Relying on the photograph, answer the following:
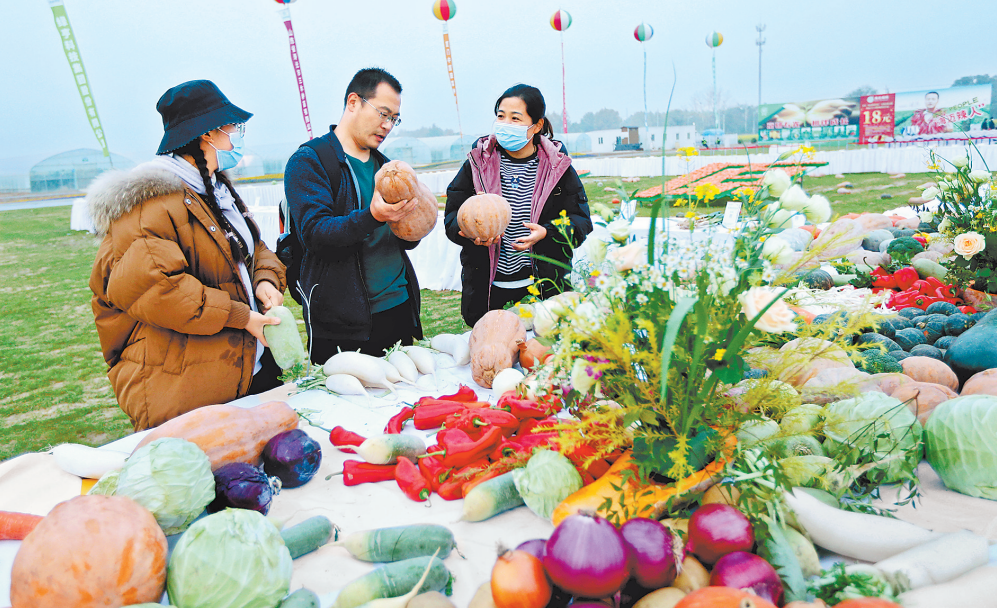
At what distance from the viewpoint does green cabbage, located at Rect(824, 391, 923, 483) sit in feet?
4.93

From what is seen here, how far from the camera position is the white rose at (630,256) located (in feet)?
4.32

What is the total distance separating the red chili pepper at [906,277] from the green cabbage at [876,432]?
2.64 metres

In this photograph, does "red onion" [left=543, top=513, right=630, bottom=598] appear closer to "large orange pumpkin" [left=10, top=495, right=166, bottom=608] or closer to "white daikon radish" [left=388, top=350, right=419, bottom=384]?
"large orange pumpkin" [left=10, top=495, right=166, bottom=608]

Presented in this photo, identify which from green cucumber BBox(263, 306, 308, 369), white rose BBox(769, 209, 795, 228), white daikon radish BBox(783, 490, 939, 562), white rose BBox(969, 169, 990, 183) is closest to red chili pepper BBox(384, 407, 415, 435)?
green cucumber BBox(263, 306, 308, 369)

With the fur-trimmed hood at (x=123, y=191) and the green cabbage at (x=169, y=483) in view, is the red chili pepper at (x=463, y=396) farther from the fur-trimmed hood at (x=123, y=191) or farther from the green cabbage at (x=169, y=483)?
the fur-trimmed hood at (x=123, y=191)

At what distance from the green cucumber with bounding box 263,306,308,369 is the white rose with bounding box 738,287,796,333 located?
177 cm

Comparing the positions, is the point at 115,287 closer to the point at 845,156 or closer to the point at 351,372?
the point at 351,372

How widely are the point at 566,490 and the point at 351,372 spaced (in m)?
1.31

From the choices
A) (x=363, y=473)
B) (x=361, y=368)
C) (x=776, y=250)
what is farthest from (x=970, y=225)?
(x=363, y=473)

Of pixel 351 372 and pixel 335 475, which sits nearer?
pixel 335 475

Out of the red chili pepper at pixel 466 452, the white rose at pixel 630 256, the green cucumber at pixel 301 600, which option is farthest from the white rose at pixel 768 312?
the green cucumber at pixel 301 600

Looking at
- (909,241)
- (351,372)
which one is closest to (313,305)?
(351,372)

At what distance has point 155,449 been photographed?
1426 mm

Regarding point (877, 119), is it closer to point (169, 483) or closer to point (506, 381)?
point (506, 381)
